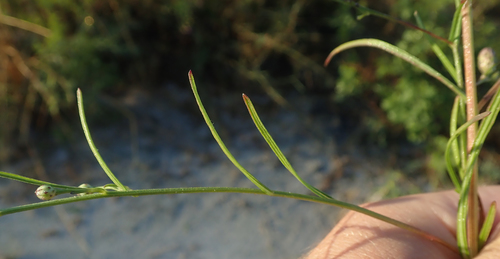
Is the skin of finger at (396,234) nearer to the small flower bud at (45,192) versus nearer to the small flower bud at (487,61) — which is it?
the small flower bud at (487,61)

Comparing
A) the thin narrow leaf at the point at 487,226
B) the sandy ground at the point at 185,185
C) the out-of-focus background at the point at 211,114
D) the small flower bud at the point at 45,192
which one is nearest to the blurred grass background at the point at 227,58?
the out-of-focus background at the point at 211,114

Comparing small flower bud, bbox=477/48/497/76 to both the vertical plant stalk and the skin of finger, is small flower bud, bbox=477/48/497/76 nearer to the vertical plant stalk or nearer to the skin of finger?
the vertical plant stalk

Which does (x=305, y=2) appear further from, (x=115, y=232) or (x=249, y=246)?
(x=115, y=232)

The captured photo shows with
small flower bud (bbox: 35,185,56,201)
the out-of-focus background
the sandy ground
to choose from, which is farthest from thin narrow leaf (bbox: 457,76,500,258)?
the out-of-focus background

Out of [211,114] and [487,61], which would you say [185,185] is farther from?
[487,61]

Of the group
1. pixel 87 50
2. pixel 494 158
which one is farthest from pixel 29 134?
pixel 494 158

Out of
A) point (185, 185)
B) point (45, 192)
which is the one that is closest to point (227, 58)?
point (185, 185)
